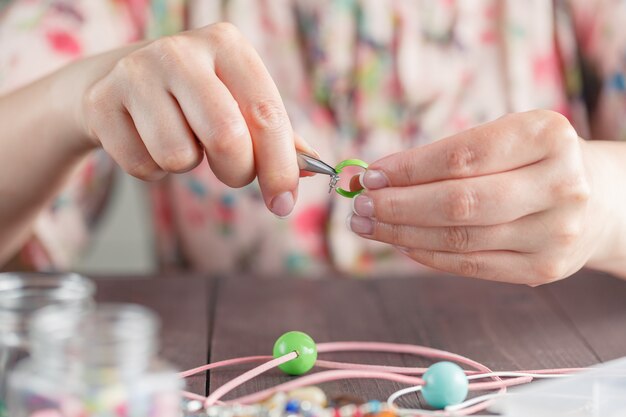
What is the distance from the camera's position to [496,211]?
2.04ft

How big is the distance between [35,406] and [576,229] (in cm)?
41

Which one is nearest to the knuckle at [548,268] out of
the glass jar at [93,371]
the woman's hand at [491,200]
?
the woman's hand at [491,200]

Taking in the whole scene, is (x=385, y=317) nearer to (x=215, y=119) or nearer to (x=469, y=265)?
(x=469, y=265)

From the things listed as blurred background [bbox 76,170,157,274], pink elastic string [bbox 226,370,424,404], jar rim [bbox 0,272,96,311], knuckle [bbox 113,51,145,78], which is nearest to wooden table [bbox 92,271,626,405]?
pink elastic string [bbox 226,370,424,404]

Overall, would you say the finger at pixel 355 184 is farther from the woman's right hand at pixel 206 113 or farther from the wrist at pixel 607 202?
the wrist at pixel 607 202

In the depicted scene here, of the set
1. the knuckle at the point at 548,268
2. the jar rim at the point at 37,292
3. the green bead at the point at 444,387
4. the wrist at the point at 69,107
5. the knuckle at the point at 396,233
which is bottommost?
the green bead at the point at 444,387

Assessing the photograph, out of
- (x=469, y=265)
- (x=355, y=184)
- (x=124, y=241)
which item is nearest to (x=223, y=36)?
(x=355, y=184)

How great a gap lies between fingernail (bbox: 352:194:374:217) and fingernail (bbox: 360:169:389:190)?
0.03 feet

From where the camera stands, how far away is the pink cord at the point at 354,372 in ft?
1.88

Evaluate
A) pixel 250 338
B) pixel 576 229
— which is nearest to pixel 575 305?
pixel 576 229

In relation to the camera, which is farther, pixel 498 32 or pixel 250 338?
pixel 498 32

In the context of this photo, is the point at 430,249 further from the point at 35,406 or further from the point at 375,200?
the point at 35,406

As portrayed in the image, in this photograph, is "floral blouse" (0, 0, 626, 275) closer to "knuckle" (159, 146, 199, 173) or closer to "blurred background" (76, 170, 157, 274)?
"knuckle" (159, 146, 199, 173)

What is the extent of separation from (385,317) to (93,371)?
0.43 metres
